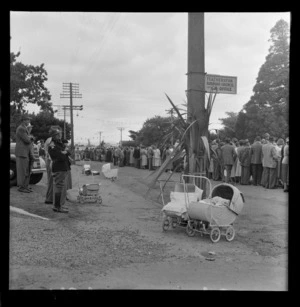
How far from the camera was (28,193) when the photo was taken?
11.2 metres

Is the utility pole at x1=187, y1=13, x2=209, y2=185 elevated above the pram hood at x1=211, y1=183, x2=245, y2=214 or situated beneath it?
elevated above

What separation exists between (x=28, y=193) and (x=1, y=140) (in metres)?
7.93

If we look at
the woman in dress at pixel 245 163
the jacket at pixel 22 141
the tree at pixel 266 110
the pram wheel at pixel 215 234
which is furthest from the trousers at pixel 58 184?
the tree at pixel 266 110

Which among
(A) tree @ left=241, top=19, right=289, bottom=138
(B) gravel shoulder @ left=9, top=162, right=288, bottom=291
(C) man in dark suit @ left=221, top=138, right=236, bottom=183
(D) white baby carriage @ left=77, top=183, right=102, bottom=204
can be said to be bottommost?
(B) gravel shoulder @ left=9, top=162, right=288, bottom=291

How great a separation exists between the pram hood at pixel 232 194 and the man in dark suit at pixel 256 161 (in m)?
7.75

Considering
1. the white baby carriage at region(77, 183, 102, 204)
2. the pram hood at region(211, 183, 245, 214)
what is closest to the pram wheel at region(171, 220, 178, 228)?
A: the pram hood at region(211, 183, 245, 214)

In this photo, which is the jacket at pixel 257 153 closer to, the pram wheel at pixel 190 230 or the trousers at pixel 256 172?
the trousers at pixel 256 172

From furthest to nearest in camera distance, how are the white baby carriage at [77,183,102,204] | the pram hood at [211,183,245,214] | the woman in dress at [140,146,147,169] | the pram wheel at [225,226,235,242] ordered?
1. the woman in dress at [140,146,147,169]
2. the white baby carriage at [77,183,102,204]
3. the pram hood at [211,183,245,214]
4. the pram wheel at [225,226,235,242]

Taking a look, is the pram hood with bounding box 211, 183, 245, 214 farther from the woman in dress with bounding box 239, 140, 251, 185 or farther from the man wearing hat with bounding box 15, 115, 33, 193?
the woman in dress with bounding box 239, 140, 251, 185

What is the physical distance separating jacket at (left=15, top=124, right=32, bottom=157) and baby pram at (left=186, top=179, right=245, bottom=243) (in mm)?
5419

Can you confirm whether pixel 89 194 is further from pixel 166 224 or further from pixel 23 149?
pixel 166 224

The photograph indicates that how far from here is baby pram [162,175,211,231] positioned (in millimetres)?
7023

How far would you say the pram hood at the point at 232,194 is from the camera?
684cm
